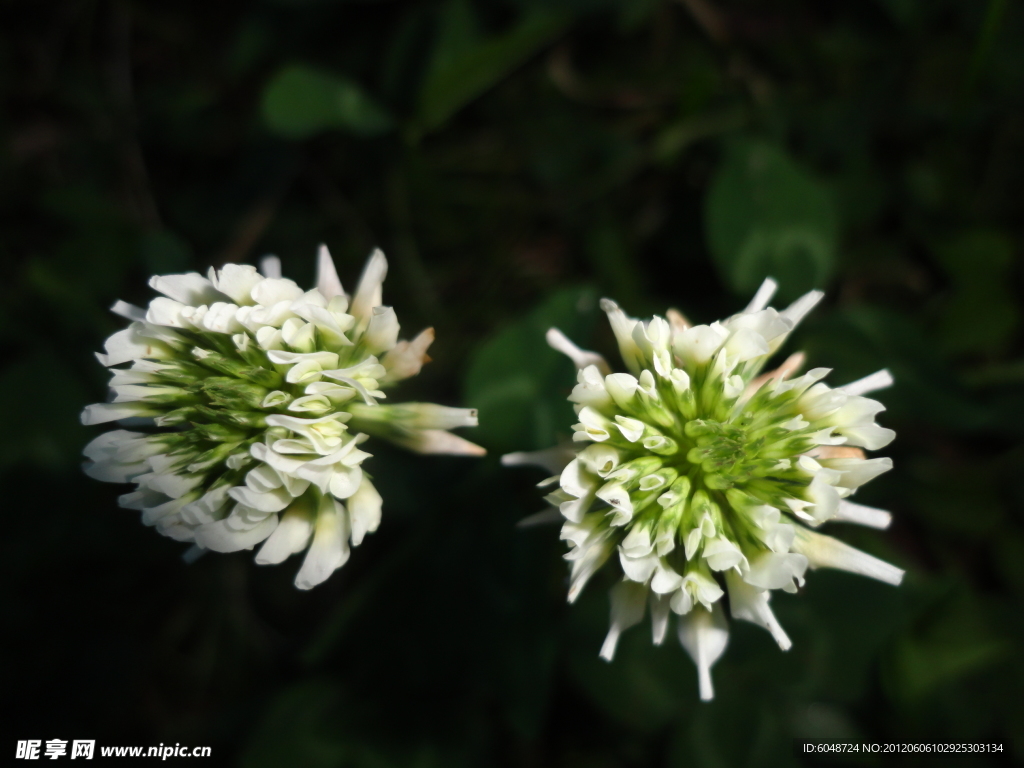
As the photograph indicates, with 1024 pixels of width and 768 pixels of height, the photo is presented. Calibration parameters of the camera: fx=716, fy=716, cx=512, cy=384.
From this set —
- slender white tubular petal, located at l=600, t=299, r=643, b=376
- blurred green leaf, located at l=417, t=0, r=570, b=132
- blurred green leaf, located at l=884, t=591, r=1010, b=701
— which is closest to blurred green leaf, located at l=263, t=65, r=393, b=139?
blurred green leaf, located at l=417, t=0, r=570, b=132

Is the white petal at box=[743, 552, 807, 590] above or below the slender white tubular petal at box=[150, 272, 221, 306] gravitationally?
below

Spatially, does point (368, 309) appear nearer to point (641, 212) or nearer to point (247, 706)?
point (641, 212)

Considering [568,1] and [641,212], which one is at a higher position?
[568,1]

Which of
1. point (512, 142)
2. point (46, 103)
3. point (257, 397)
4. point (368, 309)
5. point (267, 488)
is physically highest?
point (46, 103)

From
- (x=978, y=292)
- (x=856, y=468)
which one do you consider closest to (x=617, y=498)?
(x=856, y=468)

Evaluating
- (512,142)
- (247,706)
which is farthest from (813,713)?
(512,142)

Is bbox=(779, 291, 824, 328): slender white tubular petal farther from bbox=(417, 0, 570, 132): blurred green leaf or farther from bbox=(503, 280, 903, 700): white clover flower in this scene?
bbox=(417, 0, 570, 132): blurred green leaf

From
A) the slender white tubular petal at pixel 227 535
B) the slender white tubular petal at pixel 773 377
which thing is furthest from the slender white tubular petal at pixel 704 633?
the slender white tubular petal at pixel 227 535
